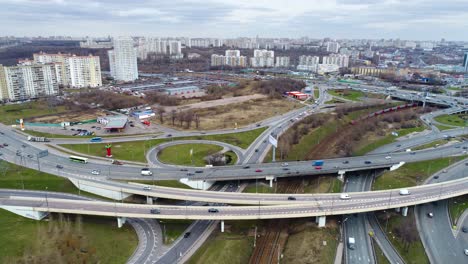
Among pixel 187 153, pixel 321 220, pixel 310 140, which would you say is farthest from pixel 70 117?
pixel 321 220

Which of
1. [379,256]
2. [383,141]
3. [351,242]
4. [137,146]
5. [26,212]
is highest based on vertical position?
[137,146]

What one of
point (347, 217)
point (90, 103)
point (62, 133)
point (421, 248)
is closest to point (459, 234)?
point (421, 248)

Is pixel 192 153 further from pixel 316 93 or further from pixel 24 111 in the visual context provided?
pixel 316 93

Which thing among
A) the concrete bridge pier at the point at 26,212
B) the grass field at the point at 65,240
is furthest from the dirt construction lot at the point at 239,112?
the concrete bridge pier at the point at 26,212

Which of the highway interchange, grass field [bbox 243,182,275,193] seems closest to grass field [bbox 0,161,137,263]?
the highway interchange

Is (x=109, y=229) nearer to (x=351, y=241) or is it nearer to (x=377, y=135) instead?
(x=351, y=241)

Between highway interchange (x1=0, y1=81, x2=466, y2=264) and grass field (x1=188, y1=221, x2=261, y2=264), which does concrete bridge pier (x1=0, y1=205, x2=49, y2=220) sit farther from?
grass field (x1=188, y1=221, x2=261, y2=264)
